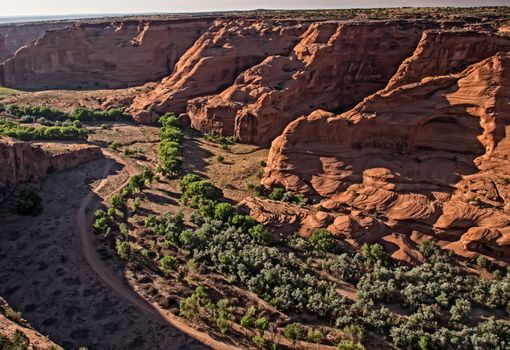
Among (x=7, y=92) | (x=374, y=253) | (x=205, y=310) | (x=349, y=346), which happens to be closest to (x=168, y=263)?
(x=205, y=310)

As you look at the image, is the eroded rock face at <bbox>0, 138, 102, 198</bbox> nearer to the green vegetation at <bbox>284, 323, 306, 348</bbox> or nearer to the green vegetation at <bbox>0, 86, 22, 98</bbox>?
the green vegetation at <bbox>284, 323, 306, 348</bbox>

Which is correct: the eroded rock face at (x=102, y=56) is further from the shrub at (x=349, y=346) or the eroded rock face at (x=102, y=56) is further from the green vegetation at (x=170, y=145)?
the shrub at (x=349, y=346)

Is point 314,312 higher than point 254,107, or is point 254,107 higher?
point 254,107

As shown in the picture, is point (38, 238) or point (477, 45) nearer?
point (38, 238)

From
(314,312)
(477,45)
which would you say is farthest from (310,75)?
(314,312)

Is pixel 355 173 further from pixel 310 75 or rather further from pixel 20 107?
pixel 20 107

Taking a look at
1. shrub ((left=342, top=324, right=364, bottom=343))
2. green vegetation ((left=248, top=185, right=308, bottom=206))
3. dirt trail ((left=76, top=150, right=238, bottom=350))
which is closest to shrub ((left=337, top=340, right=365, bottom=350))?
shrub ((left=342, top=324, right=364, bottom=343))

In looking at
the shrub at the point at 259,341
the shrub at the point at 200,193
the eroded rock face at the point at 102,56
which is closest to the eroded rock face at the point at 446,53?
the shrub at the point at 200,193
